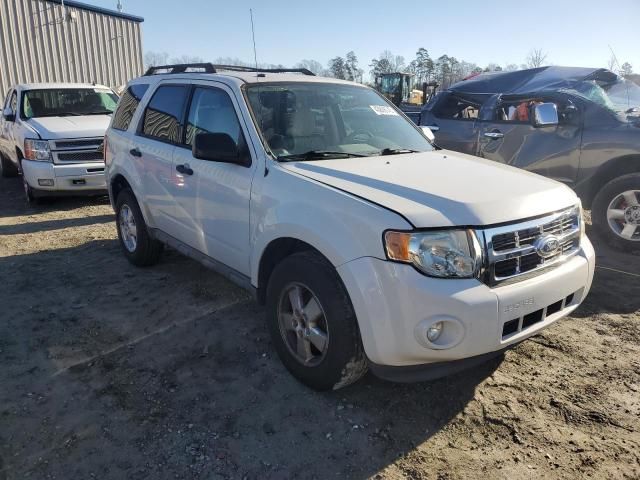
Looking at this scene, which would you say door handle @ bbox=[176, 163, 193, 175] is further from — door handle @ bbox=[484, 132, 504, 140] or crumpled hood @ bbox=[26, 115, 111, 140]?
crumpled hood @ bbox=[26, 115, 111, 140]

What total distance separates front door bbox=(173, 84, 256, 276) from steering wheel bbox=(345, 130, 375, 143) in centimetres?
80

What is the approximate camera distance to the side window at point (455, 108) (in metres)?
7.76

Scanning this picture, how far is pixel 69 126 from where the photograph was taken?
332 inches

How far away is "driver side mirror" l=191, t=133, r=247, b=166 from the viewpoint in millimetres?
3391

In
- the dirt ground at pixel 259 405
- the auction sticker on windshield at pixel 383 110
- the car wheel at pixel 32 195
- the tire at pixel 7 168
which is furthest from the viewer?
the tire at pixel 7 168

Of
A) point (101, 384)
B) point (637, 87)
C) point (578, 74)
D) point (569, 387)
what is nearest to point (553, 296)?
point (569, 387)

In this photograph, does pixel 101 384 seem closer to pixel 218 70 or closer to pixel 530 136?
pixel 218 70

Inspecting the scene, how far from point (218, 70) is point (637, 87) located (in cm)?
557

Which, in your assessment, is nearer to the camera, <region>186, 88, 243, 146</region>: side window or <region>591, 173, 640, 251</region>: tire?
<region>186, 88, 243, 146</region>: side window

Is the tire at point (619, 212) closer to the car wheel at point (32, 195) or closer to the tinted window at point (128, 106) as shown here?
the tinted window at point (128, 106)

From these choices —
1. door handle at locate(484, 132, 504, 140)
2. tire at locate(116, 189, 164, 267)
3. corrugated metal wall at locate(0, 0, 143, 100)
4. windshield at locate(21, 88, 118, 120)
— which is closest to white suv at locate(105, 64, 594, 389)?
tire at locate(116, 189, 164, 267)

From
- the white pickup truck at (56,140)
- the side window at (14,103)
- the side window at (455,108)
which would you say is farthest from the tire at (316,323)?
the side window at (14,103)

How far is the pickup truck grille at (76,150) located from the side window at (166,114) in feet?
12.5

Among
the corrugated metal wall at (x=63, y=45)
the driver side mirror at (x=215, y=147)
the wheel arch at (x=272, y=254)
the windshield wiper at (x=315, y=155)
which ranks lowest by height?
the wheel arch at (x=272, y=254)
